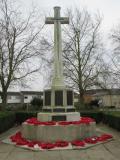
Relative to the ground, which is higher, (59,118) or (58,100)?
(58,100)

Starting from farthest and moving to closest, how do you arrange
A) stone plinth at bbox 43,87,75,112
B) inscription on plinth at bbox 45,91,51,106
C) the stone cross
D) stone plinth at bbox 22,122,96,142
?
1. the stone cross
2. inscription on plinth at bbox 45,91,51,106
3. stone plinth at bbox 43,87,75,112
4. stone plinth at bbox 22,122,96,142

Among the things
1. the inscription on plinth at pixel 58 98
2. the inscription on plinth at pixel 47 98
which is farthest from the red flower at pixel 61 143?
the inscription on plinth at pixel 47 98

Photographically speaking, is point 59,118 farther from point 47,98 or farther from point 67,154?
point 67,154

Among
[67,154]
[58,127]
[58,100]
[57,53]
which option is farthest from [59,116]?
[67,154]

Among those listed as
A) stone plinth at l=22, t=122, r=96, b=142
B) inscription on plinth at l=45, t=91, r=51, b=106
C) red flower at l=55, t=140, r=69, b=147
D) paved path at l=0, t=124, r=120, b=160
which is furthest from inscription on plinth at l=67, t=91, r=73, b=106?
paved path at l=0, t=124, r=120, b=160

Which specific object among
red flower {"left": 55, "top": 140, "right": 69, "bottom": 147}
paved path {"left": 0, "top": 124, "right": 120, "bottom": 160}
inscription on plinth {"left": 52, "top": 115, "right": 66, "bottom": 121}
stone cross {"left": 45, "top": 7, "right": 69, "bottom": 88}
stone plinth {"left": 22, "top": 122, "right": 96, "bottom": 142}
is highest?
stone cross {"left": 45, "top": 7, "right": 69, "bottom": 88}

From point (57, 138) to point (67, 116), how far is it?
1806mm

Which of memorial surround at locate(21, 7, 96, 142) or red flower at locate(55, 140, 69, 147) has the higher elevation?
memorial surround at locate(21, 7, 96, 142)

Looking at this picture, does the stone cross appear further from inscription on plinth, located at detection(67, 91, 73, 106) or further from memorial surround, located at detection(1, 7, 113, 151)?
inscription on plinth, located at detection(67, 91, 73, 106)

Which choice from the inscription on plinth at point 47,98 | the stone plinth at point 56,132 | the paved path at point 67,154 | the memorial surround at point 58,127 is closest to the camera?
the paved path at point 67,154

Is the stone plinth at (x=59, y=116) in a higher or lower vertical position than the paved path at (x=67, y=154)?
higher

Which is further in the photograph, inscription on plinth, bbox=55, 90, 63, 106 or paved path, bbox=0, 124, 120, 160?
inscription on plinth, bbox=55, 90, 63, 106

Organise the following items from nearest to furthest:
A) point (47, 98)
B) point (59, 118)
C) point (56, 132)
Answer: point (56, 132) < point (59, 118) < point (47, 98)

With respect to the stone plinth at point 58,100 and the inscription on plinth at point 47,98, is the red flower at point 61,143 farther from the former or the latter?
the inscription on plinth at point 47,98
